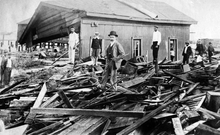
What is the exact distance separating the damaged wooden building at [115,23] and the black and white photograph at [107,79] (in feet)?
0.18

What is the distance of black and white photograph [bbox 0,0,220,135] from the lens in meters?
3.98

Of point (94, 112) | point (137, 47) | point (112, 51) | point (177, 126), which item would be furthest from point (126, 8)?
point (177, 126)

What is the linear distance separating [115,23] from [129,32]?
3.64 feet

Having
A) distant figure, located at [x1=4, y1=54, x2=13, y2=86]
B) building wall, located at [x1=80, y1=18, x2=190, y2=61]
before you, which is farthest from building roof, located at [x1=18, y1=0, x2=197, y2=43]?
distant figure, located at [x1=4, y1=54, x2=13, y2=86]

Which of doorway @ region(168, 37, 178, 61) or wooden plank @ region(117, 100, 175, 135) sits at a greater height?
doorway @ region(168, 37, 178, 61)

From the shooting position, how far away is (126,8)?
41.7 feet

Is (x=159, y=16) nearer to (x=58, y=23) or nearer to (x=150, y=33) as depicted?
(x=150, y=33)

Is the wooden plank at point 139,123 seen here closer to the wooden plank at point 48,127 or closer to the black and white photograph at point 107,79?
the black and white photograph at point 107,79

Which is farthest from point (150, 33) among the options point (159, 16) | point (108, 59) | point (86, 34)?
point (108, 59)

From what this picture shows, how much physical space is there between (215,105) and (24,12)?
18.5 ft

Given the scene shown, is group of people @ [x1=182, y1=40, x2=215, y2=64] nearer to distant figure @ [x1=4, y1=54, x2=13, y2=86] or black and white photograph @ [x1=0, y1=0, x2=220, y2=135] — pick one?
black and white photograph @ [x1=0, y1=0, x2=220, y2=135]

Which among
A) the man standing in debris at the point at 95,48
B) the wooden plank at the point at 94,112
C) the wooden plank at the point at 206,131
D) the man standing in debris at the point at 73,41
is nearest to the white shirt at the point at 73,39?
the man standing in debris at the point at 73,41

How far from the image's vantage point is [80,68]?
918 cm

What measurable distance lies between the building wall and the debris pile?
14.0 feet
